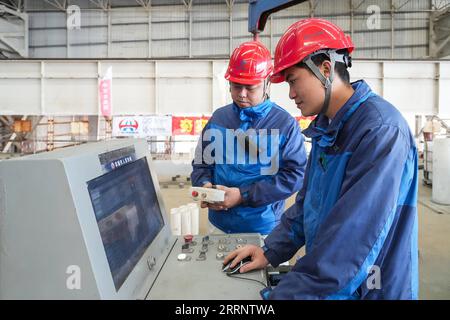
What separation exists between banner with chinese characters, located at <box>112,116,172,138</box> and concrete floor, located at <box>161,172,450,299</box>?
1.36 meters

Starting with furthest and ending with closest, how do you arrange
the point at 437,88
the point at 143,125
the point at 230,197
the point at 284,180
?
the point at 143,125 < the point at 437,88 < the point at 284,180 < the point at 230,197

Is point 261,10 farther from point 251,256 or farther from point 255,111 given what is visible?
point 251,256

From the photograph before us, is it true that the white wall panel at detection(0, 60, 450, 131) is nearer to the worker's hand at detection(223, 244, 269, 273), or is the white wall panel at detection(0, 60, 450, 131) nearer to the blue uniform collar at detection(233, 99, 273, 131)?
the blue uniform collar at detection(233, 99, 273, 131)

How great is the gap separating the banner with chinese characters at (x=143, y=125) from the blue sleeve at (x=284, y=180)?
532 cm

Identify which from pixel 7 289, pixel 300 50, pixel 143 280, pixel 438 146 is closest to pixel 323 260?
pixel 143 280

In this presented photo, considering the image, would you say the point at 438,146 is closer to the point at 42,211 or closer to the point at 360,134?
the point at 360,134

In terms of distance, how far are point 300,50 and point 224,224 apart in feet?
4.13

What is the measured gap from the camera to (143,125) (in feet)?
23.6

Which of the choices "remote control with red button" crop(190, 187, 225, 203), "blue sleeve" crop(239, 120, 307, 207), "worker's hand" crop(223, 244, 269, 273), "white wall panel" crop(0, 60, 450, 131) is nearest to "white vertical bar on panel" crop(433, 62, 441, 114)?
"white wall panel" crop(0, 60, 450, 131)

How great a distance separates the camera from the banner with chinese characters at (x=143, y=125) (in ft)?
23.4

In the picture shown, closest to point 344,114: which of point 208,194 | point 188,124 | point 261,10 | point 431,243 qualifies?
point 208,194

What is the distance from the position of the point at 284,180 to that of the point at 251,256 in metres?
0.75

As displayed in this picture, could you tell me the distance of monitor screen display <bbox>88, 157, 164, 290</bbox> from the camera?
0.90 metres

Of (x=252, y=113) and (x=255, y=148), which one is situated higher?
(x=252, y=113)
